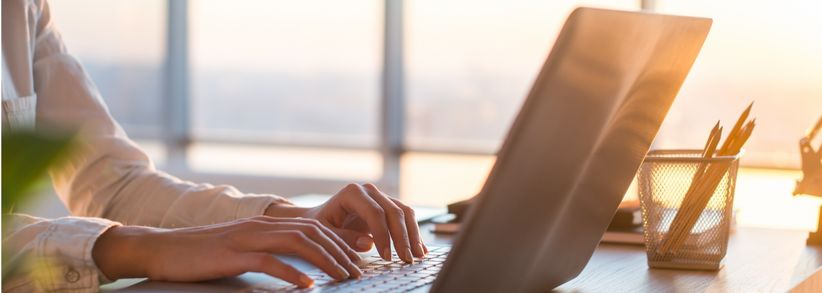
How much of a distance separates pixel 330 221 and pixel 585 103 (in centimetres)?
59

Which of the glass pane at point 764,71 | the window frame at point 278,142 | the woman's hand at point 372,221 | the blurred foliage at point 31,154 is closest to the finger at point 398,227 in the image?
the woman's hand at point 372,221

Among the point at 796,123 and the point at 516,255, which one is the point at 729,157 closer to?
the point at 516,255

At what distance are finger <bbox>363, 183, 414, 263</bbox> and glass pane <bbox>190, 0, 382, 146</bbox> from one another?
4.51m

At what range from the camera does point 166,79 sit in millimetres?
6414

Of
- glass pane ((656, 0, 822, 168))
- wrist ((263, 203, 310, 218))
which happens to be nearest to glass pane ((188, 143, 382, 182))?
glass pane ((656, 0, 822, 168))

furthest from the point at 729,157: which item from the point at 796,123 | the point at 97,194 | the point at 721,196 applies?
the point at 796,123

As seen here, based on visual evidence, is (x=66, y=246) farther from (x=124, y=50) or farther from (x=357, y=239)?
(x=124, y=50)

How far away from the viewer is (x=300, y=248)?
1.03 metres

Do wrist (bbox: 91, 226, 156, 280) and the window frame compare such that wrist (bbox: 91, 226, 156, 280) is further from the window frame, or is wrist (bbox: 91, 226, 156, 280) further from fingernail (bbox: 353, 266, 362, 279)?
the window frame

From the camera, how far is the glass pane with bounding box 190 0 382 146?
19.1ft

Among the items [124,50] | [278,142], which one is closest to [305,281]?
[278,142]

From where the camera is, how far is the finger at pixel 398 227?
3.85ft

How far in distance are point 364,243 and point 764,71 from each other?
4.01 metres

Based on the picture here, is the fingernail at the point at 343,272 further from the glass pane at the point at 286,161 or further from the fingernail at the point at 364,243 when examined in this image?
the glass pane at the point at 286,161
